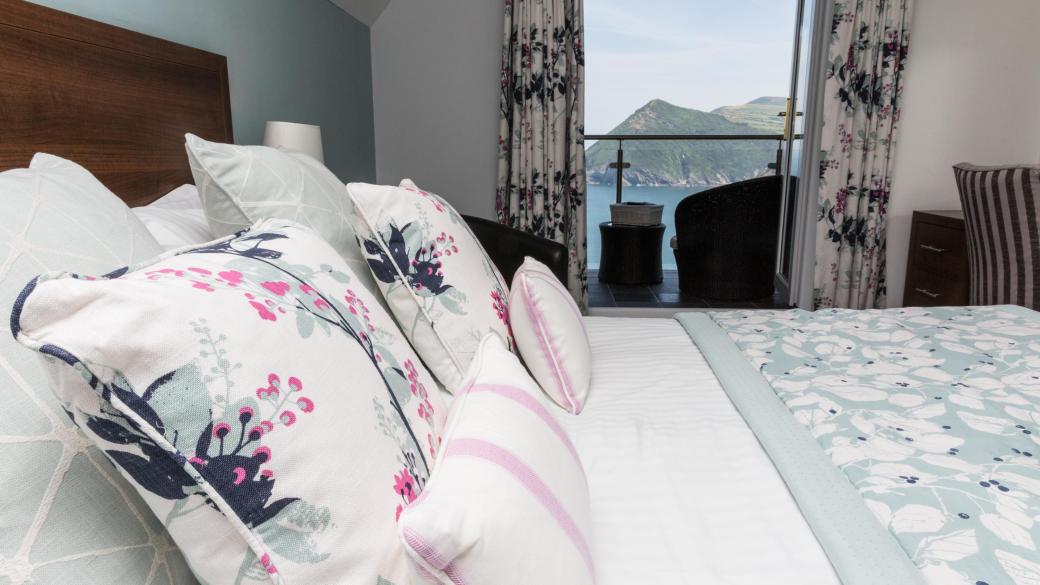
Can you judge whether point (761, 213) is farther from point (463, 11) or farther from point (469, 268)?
point (469, 268)

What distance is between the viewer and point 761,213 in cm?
377

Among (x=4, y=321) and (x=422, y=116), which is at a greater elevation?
(x=422, y=116)

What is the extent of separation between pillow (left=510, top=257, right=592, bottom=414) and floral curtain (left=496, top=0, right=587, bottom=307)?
2531 millimetres

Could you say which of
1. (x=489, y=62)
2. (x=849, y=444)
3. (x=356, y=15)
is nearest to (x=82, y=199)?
(x=849, y=444)

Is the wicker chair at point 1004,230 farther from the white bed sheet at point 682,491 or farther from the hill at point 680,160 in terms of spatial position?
the white bed sheet at point 682,491

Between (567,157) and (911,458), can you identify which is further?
(567,157)

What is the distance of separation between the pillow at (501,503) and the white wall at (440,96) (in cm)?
323

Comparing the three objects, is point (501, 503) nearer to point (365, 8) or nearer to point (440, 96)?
point (365, 8)

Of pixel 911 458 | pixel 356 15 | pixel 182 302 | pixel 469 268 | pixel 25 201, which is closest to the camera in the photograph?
pixel 182 302

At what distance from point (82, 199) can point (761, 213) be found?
3.69 m

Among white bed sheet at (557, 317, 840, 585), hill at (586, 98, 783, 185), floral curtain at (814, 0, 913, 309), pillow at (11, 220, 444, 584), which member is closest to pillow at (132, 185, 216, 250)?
pillow at (11, 220, 444, 584)

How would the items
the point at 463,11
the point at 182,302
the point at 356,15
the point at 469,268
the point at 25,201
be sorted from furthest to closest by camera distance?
the point at 463,11
the point at 356,15
the point at 469,268
the point at 25,201
the point at 182,302

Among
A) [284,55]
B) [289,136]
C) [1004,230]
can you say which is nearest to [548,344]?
[289,136]

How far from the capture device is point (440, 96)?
12.4 feet
